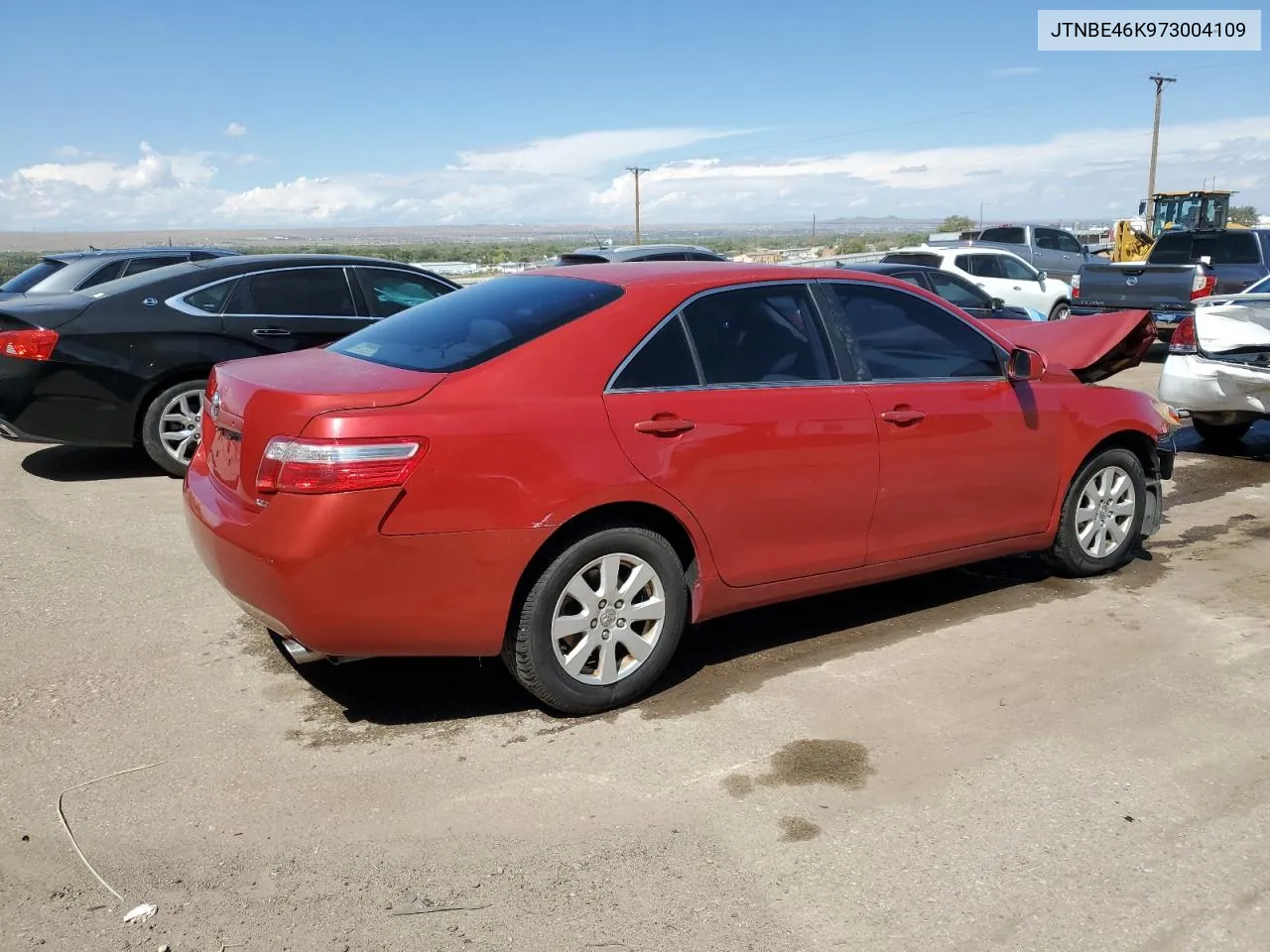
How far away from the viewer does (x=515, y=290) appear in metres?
4.70

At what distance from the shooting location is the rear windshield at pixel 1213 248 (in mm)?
17297

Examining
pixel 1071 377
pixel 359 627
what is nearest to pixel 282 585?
pixel 359 627

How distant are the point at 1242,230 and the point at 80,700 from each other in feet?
60.0

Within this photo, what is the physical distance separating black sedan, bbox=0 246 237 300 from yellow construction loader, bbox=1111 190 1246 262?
2744cm

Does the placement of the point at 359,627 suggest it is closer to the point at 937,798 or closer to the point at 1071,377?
the point at 937,798

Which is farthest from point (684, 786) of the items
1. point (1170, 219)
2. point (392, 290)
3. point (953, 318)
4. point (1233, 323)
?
point (1170, 219)

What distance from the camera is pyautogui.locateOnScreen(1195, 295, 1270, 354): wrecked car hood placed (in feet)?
28.0

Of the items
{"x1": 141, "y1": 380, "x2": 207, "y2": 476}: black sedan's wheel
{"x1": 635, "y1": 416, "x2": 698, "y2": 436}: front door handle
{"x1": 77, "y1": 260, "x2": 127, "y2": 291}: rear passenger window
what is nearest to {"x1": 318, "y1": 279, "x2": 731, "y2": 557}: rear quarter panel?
{"x1": 635, "y1": 416, "x2": 698, "y2": 436}: front door handle

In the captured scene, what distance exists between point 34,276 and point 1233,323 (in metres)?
11.8

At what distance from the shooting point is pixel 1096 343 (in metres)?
5.94

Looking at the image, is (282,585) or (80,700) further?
(80,700)

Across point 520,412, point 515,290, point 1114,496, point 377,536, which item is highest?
point 515,290

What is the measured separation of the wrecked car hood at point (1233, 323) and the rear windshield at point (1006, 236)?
15817 millimetres

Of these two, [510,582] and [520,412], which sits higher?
[520,412]
